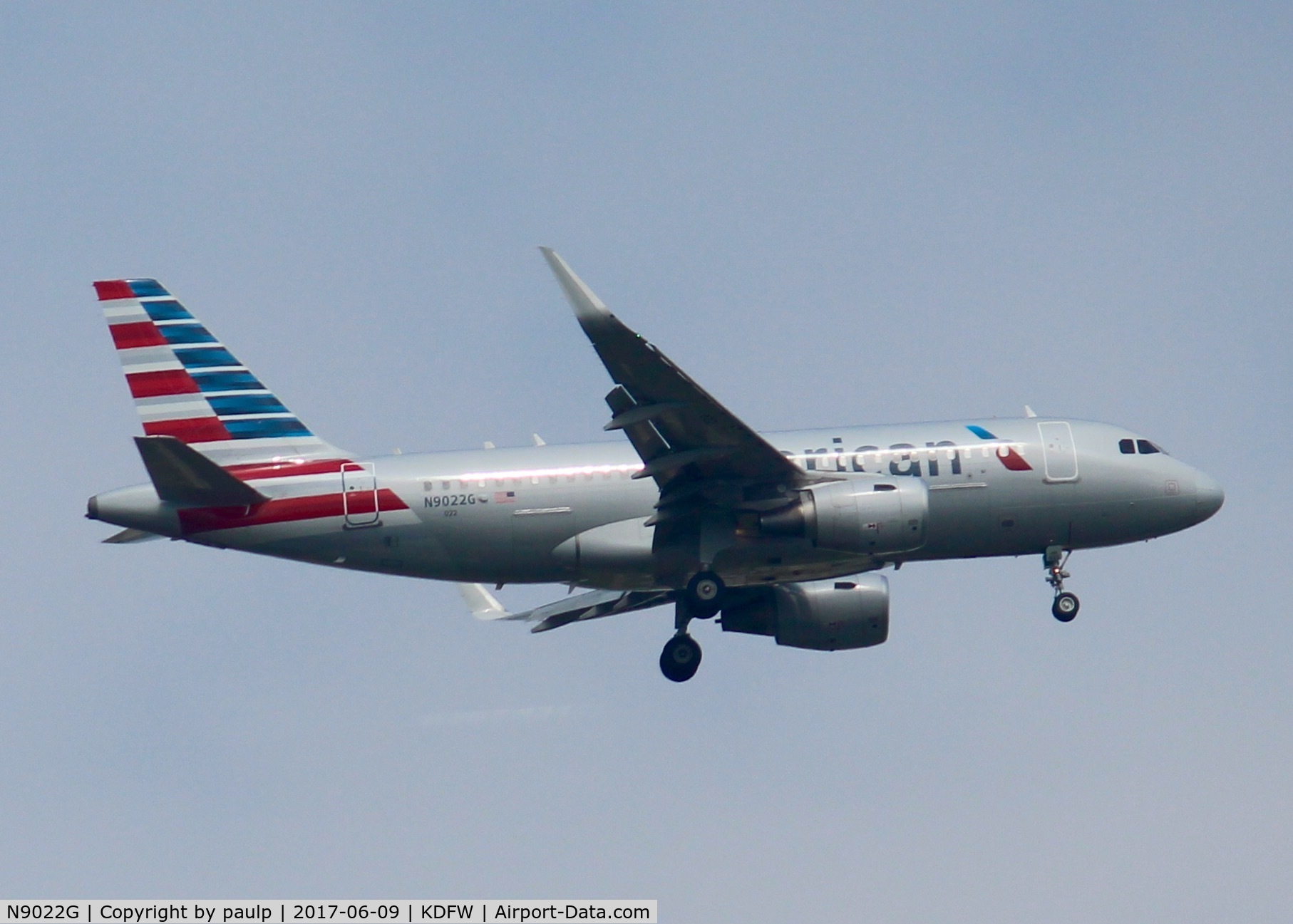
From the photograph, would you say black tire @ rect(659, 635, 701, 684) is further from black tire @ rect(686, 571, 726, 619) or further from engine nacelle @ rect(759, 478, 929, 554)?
engine nacelle @ rect(759, 478, 929, 554)

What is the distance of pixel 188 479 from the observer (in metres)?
36.2

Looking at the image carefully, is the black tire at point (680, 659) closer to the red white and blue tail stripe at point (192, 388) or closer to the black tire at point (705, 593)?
the black tire at point (705, 593)

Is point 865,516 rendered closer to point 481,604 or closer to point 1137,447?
point 1137,447

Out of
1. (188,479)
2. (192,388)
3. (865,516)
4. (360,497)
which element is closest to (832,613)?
(865,516)

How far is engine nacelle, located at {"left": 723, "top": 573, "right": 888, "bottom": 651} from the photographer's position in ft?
135

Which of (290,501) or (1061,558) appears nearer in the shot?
(290,501)

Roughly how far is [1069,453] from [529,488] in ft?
41.5

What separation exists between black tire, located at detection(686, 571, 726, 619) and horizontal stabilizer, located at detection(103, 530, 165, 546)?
1206 centimetres

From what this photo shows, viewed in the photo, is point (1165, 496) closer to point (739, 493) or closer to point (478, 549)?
point (739, 493)

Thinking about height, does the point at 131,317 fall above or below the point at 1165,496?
above

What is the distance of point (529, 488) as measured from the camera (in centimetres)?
3797

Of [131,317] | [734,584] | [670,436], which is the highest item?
[131,317]

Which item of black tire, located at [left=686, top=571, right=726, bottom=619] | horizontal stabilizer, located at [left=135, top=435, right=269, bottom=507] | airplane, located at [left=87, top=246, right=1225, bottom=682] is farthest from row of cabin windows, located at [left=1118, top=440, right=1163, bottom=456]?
horizontal stabilizer, located at [left=135, top=435, right=269, bottom=507]

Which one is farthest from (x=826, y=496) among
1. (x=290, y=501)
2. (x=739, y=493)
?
(x=290, y=501)
